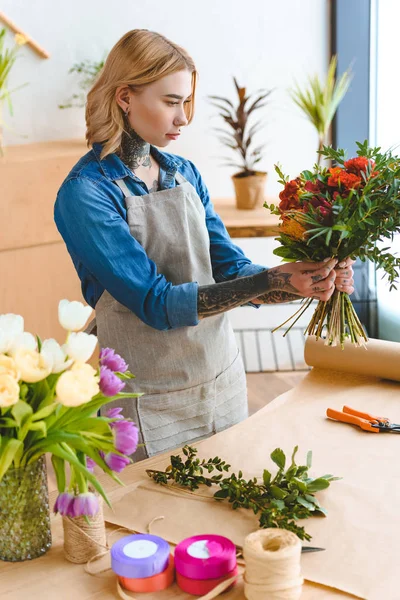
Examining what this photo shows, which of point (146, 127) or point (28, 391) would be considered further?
point (146, 127)

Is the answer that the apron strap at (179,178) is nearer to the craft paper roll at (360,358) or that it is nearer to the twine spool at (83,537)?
the craft paper roll at (360,358)

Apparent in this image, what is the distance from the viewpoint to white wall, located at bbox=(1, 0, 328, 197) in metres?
3.99

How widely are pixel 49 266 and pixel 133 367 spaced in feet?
6.07

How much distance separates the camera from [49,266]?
379cm

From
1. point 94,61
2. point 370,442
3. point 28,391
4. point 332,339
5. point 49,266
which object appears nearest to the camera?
point 28,391

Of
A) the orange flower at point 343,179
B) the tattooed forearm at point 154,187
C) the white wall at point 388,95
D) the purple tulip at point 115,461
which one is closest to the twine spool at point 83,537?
the purple tulip at point 115,461

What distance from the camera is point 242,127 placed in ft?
13.5

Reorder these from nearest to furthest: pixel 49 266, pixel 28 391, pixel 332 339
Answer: pixel 28 391 < pixel 332 339 < pixel 49 266

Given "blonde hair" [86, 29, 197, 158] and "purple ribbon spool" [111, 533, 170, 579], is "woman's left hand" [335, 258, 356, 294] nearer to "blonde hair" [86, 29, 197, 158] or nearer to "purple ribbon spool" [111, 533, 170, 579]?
"blonde hair" [86, 29, 197, 158]

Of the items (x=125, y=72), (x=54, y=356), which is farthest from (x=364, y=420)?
(x=125, y=72)

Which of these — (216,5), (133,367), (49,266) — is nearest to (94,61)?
(216,5)

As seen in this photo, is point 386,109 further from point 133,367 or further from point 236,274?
point 133,367

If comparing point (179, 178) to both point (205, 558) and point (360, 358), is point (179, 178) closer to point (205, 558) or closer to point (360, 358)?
point (360, 358)

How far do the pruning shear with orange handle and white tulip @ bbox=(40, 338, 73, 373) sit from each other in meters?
0.85
